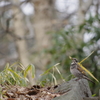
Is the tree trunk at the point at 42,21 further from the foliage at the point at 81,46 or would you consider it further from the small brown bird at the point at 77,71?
the small brown bird at the point at 77,71

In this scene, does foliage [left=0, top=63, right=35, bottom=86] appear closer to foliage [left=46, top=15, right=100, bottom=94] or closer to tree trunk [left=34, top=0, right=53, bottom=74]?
foliage [left=46, top=15, right=100, bottom=94]

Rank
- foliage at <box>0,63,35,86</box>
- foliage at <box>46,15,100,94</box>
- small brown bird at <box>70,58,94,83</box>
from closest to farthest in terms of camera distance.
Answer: foliage at <box>0,63,35,86</box>, small brown bird at <box>70,58,94,83</box>, foliage at <box>46,15,100,94</box>

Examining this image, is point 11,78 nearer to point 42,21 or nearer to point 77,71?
point 77,71

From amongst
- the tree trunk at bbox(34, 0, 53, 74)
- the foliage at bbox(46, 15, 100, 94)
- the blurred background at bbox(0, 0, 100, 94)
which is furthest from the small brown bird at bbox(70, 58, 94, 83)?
the tree trunk at bbox(34, 0, 53, 74)

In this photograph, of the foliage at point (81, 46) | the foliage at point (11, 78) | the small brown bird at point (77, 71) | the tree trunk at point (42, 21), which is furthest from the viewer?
the tree trunk at point (42, 21)

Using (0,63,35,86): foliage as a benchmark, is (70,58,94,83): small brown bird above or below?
below

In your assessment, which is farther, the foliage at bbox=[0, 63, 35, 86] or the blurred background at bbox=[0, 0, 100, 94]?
the blurred background at bbox=[0, 0, 100, 94]

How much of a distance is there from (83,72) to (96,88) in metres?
3.29

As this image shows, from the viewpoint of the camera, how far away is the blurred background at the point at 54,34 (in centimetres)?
929

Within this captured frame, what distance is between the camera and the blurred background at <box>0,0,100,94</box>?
366 inches

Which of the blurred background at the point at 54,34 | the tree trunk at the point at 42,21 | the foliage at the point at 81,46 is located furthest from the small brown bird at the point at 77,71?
the tree trunk at the point at 42,21

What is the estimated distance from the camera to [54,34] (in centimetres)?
966

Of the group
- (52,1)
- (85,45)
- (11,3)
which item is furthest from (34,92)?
(52,1)

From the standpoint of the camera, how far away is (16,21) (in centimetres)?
1331
